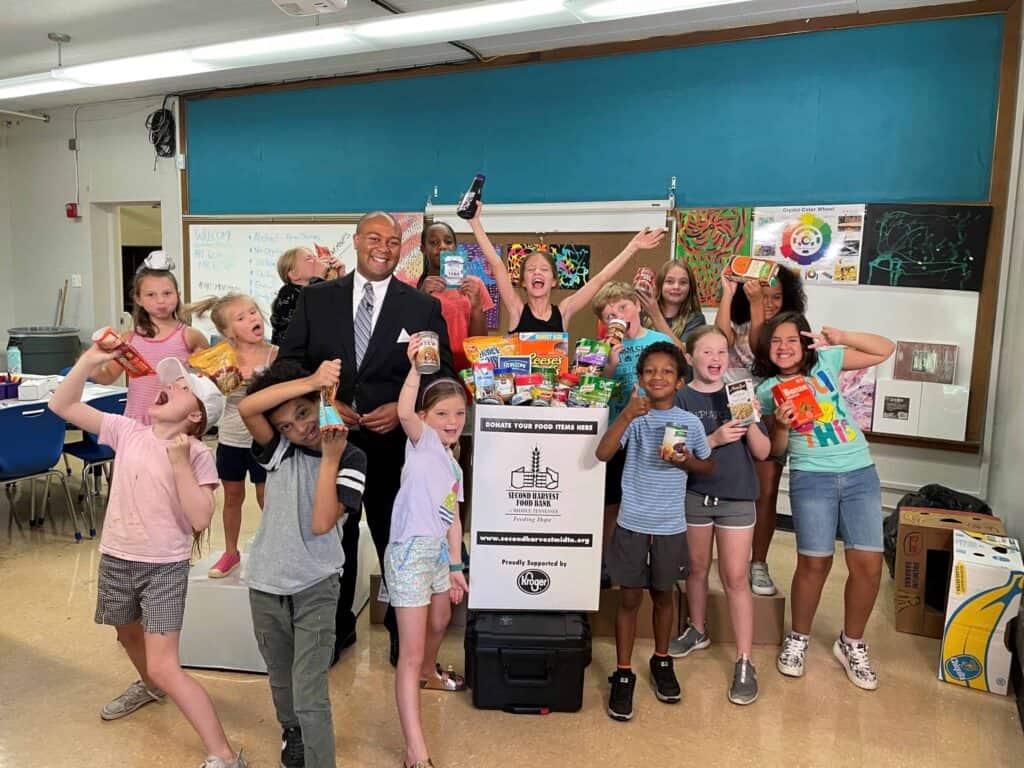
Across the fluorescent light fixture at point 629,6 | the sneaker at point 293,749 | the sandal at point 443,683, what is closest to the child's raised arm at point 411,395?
the sneaker at point 293,749

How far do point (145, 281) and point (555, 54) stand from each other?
339 centimetres

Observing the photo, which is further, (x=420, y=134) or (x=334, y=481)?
(x=420, y=134)

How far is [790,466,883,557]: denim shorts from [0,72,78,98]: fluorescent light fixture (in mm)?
Result: 5834

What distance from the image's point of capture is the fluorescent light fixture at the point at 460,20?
3.87 meters

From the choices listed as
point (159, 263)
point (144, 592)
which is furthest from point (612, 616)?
point (159, 263)

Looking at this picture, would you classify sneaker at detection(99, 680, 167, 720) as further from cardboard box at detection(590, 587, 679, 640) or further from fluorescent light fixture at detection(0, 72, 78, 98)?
fluorescent light fixture at detection(0, 72, 78, 98)

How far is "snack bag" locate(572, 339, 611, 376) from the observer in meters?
2.59

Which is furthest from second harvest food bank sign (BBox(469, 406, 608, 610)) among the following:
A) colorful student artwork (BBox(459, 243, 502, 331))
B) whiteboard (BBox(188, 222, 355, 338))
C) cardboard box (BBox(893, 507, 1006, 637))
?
whiteboard (BBox(188, 222, 355, 338))

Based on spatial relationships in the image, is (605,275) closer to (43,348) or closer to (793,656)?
(793,656)

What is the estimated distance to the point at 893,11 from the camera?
4.18 metres

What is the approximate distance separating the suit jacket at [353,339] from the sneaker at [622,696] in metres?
1.21

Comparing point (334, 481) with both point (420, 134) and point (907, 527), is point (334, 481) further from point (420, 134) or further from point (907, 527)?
point (420, 134)

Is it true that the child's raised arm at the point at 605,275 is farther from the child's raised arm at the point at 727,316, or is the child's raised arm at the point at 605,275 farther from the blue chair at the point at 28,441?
the blue chair at the point at 28,441

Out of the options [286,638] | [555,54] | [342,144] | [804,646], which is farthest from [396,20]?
[804,646]
